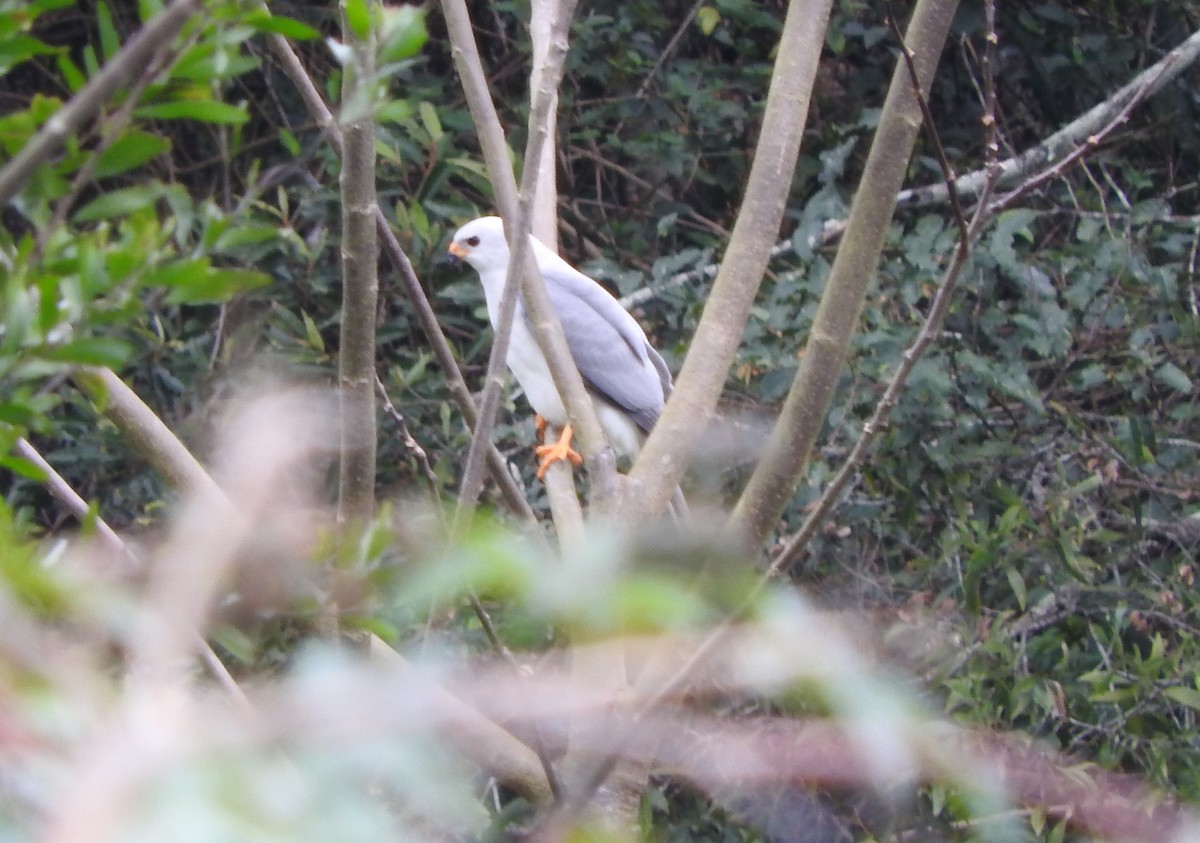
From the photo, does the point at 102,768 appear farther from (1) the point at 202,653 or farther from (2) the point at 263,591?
(1) the point at 202,653

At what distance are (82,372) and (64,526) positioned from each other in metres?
2.89

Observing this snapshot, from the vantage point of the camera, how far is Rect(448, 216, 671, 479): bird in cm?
335

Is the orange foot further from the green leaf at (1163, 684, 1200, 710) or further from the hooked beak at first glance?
the green leaf at (1163, 684, 1200, 710)

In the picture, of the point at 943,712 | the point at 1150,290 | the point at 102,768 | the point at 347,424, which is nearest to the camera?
the point at 102,768

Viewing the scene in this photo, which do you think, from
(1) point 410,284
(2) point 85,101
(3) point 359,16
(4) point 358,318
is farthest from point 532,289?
(2) point 85,101

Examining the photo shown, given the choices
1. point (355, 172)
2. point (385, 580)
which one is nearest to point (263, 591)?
point (385, 580)

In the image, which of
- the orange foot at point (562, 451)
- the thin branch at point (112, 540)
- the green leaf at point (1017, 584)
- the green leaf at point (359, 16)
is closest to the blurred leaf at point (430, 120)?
the orange foot at point (562, 451)

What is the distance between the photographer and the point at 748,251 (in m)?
2.12

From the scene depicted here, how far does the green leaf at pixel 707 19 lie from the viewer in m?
3.94

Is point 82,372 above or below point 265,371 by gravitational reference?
above

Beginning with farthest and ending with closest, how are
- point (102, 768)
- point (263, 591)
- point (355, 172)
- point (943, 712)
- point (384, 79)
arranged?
point (943, 712), point (355, 172), point (384, 79), point (263, 591), point (102, 768)

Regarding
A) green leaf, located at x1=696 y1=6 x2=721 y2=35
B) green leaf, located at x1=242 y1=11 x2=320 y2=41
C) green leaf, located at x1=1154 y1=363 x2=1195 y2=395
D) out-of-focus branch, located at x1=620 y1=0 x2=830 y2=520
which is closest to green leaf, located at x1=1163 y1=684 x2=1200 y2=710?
green leaf, located at x1=1154 y1=363 x2=1195 y2=395

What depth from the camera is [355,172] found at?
167cm

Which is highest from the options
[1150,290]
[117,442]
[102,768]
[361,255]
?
[102,768]
